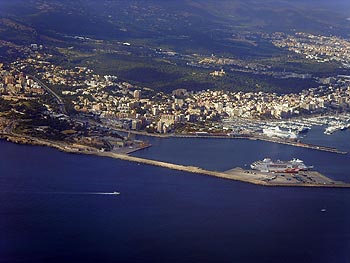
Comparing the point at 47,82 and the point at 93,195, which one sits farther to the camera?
the point at 47,82

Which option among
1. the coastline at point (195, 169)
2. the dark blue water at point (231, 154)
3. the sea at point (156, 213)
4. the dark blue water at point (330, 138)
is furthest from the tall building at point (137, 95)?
the sea at point (156, 213)

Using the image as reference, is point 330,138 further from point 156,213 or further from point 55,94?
point 156,213

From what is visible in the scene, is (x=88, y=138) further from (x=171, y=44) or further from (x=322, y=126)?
(x=171, y=44)

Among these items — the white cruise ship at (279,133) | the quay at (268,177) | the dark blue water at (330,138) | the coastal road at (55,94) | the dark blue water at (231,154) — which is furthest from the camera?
the coastal road at (55,94)

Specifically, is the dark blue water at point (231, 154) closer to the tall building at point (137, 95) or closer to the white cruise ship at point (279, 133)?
the white cruise ship at point (279, 133)

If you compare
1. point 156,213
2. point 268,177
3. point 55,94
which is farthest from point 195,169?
point 55,94

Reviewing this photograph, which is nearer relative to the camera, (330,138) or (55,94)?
(330,138)

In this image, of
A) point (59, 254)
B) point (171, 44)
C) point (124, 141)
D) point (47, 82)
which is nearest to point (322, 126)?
point (124, 141)
